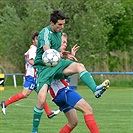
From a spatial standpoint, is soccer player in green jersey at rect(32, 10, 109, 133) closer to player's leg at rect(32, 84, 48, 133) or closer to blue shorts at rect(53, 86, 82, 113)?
player's leg at rect(32, 84, 48, 133)

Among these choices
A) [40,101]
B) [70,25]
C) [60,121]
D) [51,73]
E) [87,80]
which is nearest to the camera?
[87,80]

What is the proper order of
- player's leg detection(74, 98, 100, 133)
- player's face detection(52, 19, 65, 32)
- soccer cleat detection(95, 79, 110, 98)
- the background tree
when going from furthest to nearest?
the background tree → player's face detection(52, 19, 65, 32) → player's leg detection(74, 98, 100, 133) → soccer cleat detection(95, 79, 110, 98)

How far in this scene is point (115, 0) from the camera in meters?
35.8

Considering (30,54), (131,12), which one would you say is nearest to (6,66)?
(131,12)

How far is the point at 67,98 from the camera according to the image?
8.98 meters

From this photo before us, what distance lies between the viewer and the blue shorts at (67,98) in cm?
889

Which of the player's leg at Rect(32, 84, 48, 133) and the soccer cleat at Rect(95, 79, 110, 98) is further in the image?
the player's leg at Rect(32, 84, 48, 133)

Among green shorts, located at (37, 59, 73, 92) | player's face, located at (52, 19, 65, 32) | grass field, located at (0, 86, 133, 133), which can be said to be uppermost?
player's face, located at (52, 19, 65, 32)

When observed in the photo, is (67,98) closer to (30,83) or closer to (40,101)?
(40,101)

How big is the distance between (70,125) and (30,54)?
216 inches

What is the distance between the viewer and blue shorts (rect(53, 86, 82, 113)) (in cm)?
889

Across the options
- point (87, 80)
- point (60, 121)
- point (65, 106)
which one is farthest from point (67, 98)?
point (60, 121)

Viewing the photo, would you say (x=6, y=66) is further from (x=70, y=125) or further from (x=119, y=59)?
(x=70, y=125)

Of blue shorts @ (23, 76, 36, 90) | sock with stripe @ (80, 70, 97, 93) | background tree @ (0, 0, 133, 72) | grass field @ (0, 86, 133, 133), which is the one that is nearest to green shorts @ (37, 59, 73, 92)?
sock with stripe @ (80, 70, 97, 93)
